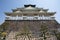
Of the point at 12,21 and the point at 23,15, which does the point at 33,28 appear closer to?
the point at 12,21

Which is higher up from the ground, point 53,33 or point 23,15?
point 23,15

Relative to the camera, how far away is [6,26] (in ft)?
101

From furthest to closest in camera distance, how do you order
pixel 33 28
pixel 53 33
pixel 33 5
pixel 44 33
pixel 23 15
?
1. pixel 33 5
2. pixel 23 15
3. pixel 33 28
4. pixel 53 33
5. pixel 44 33

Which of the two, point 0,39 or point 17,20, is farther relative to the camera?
point 17,20

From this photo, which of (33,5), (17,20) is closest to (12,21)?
(17,20)

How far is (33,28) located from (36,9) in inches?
464

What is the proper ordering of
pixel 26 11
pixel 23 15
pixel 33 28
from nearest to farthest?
pixel 33 28, pixel 23 15, pixel 26 11

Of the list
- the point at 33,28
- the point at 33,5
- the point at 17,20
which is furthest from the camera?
the point at 33,5

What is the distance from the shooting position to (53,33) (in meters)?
28.0

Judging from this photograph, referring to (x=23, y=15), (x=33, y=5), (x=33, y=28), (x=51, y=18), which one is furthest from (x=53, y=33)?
(x=33, y=5)

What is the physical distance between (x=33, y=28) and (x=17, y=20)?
3.53 meters

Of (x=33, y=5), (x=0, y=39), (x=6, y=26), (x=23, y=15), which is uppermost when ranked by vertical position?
(x=33, y=5)

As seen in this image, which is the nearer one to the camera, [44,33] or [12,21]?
[44,33]

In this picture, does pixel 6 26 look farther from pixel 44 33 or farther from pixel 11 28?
pixel 44 33
